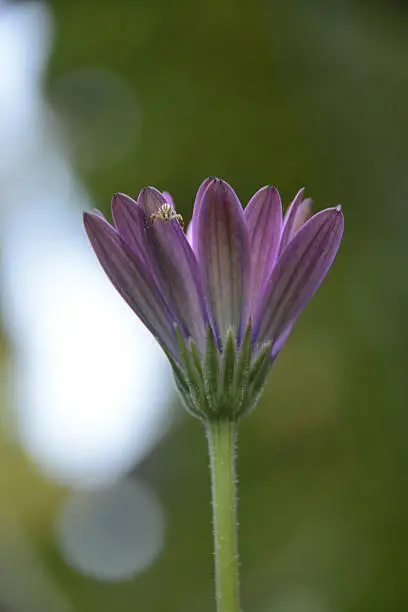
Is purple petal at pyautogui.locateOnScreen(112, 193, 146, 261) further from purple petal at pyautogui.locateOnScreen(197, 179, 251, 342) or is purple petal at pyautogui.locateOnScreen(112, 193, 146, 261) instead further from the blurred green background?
the blurred green background

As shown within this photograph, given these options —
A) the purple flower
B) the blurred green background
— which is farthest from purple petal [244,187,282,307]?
the blurred green background

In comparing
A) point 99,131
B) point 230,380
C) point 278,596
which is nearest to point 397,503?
point 278,596

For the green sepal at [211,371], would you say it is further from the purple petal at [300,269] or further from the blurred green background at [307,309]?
the blurred green background at [307,309]

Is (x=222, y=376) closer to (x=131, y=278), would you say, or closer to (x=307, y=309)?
(x=131, y=278)

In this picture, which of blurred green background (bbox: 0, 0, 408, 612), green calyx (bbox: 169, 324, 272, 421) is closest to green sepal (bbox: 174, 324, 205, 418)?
green calyx (bbox: 169, 324, 272, 421)

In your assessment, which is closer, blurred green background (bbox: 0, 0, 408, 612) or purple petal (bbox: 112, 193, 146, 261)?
purple petal (bbox: 112, 193, 146, 261)

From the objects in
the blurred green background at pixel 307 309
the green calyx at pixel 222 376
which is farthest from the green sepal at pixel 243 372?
the blurred green background at pixel 307 309

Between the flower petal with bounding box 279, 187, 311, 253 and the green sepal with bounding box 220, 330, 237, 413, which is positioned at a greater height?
the flower petal with bounding box 279, 187, 311, 253

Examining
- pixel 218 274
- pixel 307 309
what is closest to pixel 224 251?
pixel 218 274

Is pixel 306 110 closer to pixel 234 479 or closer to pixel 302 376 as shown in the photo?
pixel 302 376
